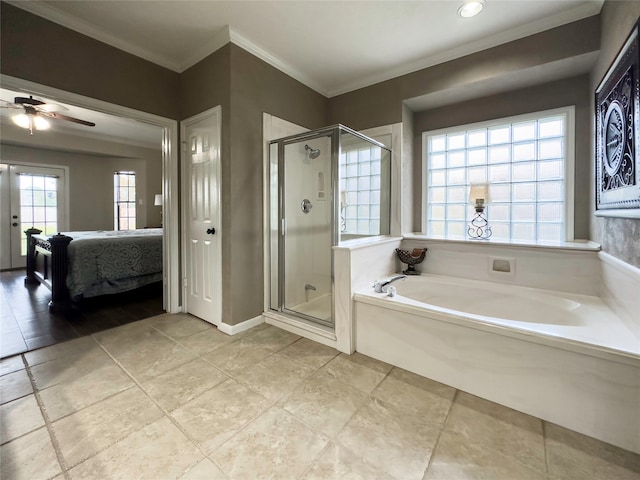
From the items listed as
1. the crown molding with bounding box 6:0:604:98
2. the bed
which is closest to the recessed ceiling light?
the crown molding with bounding box 6:0:604:98

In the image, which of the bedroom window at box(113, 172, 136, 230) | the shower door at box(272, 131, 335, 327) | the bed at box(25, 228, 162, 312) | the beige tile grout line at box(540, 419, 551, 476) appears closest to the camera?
the beige tile grout line at box(540, 419, 551, 476)

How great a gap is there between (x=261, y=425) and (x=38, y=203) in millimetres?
6592

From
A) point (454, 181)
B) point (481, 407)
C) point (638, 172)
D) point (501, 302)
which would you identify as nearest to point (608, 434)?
point (481, 407)

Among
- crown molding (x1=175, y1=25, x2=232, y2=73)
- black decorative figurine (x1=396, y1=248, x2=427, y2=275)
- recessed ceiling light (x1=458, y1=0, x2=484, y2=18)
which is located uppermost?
crown molding (x1=175, y1=25, x2=232, y2=73)

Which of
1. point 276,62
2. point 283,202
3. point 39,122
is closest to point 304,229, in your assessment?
point 283,202

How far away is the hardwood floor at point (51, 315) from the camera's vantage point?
2.25 m

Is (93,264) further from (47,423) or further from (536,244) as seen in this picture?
(536,244)

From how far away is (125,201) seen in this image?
6090mm

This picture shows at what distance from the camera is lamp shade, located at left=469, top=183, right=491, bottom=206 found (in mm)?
2543

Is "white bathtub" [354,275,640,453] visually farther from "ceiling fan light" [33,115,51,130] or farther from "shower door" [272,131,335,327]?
"ceiling fan light" [33,115,51,130]

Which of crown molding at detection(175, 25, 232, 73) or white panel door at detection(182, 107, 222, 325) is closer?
crown molding at detection(175, 25, 232, 73)

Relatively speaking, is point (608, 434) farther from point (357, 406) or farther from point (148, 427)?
point (148, 427)

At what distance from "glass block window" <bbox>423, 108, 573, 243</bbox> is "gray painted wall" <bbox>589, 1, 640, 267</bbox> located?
300mm

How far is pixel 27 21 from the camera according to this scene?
1909 mm
